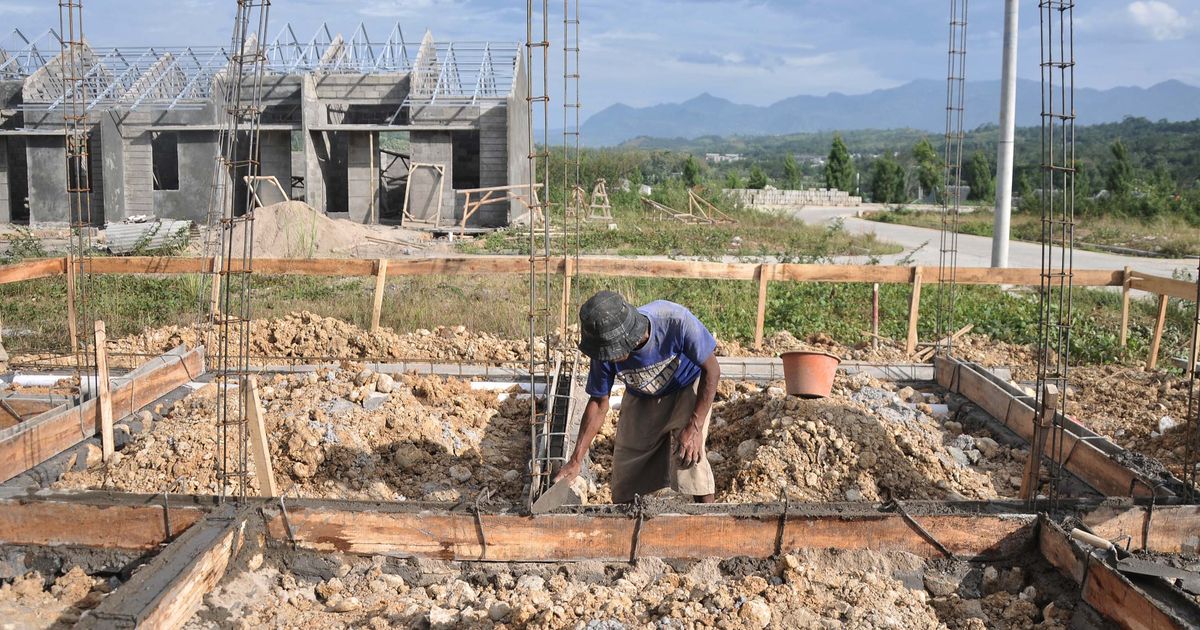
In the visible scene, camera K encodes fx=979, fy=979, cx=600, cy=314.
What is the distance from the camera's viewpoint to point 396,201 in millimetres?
25172

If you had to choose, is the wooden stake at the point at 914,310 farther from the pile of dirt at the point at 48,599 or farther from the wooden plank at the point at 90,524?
the pile of dirt at the point at 48,599

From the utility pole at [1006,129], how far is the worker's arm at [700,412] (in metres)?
8.23

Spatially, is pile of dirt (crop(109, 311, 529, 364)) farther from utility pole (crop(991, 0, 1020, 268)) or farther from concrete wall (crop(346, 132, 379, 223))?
concrete wall (crop(346, 132, 379, 223))

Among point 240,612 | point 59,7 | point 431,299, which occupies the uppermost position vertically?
point 59,7

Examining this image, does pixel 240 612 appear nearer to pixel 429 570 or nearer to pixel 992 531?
pixel 429 570

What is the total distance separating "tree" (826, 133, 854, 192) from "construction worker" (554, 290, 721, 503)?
187ft

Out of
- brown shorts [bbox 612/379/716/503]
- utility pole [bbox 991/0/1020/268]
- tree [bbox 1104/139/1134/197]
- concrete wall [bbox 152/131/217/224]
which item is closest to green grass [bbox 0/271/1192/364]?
utility pole [bbox 991/0/1020/268]

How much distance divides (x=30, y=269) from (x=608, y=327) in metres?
5.57

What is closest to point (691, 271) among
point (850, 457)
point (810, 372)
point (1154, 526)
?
point (810, 372)

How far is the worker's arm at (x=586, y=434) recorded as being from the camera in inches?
173

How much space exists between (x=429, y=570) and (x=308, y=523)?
1.85 feet

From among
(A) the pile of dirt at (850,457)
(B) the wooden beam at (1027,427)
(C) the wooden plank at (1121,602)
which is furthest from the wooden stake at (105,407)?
(B) the wooden beam at (1027,427)

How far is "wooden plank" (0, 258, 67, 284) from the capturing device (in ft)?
23.9

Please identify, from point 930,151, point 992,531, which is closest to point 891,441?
point 992,531
